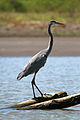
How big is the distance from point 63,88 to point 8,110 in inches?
101

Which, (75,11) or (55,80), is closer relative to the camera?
(55,80)

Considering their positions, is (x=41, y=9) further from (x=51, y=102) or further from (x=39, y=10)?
(x=51, y=102)

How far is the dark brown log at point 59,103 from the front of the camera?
27.0 feet

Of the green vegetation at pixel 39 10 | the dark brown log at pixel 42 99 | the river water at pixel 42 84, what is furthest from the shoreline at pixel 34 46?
the dark brown log at pixel 42 99

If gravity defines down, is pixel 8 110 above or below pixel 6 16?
below

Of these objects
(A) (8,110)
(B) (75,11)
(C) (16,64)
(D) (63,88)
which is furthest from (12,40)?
(A) (8,110)

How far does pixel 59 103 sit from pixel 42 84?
3228 mm

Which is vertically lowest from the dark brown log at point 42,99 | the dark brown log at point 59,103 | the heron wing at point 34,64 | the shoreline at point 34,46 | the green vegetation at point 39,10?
the dark brown log at point 59,103

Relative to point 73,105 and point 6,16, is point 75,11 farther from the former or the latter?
point 73,105

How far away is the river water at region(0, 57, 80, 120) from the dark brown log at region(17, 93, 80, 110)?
0.08 m

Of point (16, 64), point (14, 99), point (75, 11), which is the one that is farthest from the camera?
point (75, 11)

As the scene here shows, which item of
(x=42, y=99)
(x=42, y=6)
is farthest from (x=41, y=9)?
(x=42, y=99)

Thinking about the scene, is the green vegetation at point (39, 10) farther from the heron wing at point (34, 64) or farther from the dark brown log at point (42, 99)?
the dark brown log at point (42, 99)

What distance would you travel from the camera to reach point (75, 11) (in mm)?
23859
